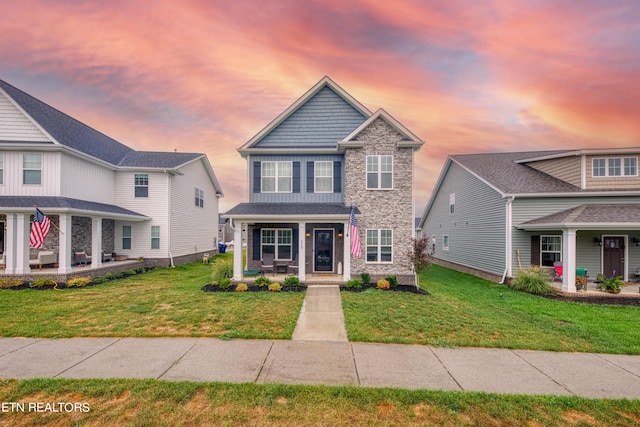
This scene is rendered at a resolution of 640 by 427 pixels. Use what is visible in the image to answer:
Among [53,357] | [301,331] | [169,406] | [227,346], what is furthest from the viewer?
[301,331]

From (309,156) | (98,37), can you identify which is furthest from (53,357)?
(98,37)

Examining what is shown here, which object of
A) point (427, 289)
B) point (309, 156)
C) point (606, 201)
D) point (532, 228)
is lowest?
point (427, 289)

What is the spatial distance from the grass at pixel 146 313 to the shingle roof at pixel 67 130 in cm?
835

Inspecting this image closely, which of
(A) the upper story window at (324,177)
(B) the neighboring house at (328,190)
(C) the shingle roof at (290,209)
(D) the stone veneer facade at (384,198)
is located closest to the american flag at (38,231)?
(C) the shingle roof at (290,209)

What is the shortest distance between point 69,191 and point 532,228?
2434 centimetres

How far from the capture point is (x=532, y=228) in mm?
13578

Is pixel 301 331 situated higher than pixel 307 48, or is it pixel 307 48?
pixel 307 48

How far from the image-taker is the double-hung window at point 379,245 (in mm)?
13078

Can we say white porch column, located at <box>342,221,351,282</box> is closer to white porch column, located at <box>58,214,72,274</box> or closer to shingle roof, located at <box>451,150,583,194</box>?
shingle roof, located at <box>451,150,583,194</box>

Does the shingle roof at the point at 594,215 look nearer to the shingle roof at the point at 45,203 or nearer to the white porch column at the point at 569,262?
the white porch column at the point at 569,262

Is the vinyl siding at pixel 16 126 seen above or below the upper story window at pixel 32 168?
above

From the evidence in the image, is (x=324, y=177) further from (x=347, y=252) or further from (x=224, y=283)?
(x=224, y=283)

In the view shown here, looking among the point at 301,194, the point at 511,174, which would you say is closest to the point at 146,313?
the point at 301,194

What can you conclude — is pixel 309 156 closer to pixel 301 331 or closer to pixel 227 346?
pixel 301 331
